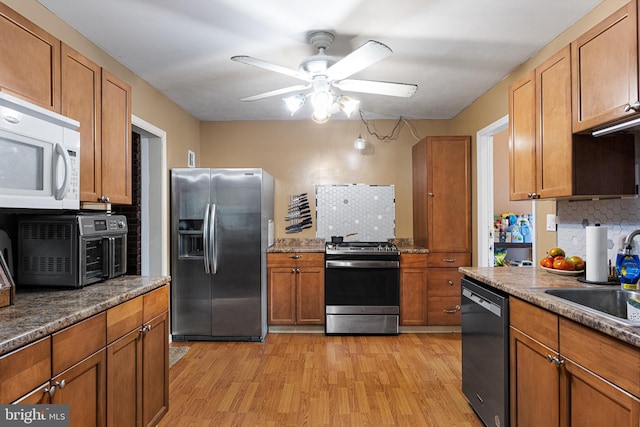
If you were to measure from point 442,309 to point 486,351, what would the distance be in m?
2.00

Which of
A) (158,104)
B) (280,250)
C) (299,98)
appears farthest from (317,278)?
(158,104)

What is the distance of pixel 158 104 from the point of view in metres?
3.65

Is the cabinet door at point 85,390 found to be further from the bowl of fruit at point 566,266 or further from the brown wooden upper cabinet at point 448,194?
the brown wooden upper cabinet at point 448,194

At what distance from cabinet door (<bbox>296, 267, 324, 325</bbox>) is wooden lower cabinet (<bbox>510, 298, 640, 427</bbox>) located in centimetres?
239

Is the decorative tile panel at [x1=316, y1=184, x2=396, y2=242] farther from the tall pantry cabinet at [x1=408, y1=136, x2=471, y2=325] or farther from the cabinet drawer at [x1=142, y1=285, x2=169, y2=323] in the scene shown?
the cabinet drawer at [x1=142, y1=285, x2=169, y2=323]

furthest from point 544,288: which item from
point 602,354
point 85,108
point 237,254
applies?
point 237,254

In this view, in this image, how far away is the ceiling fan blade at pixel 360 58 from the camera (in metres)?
2.01

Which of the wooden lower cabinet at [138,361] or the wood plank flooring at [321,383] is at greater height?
the wooden lower cabinet at [138,361]

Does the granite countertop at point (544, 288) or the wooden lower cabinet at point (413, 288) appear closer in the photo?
the granite countertop at point (544, 288)

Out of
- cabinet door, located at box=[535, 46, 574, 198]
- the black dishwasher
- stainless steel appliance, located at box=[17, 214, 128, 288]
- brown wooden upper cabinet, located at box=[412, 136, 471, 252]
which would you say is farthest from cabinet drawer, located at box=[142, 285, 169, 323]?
brown wooden upper cabinet, located at box=[412, 136, 471, 252]

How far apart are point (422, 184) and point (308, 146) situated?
1474 mm

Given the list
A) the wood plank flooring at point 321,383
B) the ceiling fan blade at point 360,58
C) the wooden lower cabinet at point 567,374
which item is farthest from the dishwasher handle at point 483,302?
the ceiling fan blade at point 360,58

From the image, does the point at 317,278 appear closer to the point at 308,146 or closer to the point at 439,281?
the point at 439,281

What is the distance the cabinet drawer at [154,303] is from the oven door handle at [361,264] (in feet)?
6.81
